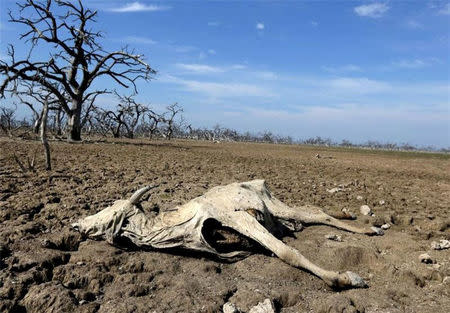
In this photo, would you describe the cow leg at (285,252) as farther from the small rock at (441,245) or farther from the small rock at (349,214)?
the small rock at (349,214)

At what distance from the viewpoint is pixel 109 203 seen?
18.9 feet

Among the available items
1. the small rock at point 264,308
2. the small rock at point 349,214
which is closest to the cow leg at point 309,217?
the small rock at point 349,214

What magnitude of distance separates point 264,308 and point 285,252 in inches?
36.7

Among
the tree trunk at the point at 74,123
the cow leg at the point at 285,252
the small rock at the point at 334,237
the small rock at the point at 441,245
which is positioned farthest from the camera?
the tree trunk at the point at 74,123

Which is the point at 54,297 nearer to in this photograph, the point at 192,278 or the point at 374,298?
the point at 192,278

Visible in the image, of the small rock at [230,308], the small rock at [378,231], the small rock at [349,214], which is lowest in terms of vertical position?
the small rock at [230,308]

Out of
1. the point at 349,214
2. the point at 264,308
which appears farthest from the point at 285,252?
the point at 349,214

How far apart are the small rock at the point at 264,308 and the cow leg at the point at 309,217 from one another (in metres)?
1.98

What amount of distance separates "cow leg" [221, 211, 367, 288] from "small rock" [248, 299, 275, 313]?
2.53ft

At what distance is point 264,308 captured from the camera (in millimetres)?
3156

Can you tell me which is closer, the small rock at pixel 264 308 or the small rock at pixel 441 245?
the small rock at pixel 264 308

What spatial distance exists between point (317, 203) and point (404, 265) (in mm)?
2716

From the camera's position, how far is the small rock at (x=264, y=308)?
3.13 m

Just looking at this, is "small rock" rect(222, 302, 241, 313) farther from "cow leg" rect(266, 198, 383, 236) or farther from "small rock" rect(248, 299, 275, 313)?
"cow leg" rect(266, 198, 383, 236)
